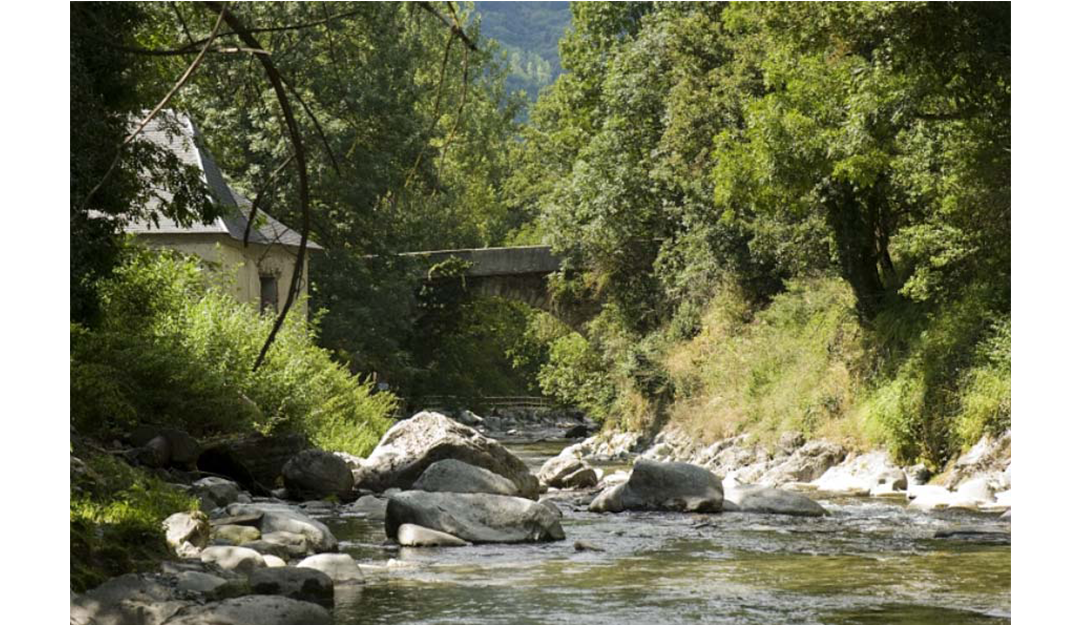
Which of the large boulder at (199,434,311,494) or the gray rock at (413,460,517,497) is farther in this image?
the large boulder at (199,434,311,494)

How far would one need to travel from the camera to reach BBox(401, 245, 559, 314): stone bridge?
38062 millimetres

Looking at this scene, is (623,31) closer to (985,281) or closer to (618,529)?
(985,281)

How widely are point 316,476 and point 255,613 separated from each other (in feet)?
29.7

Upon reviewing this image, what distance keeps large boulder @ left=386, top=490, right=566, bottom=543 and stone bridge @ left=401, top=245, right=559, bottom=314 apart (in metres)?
23.1

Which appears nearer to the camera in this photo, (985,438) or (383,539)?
(383,539)

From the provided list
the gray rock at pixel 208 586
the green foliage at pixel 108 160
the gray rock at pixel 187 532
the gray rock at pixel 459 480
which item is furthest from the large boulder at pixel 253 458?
the gray rock at pixel 208 586

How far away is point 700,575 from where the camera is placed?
11.5 m

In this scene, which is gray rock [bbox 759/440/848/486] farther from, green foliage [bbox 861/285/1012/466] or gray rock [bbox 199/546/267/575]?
gray rock [bbox 199/546/267/575]

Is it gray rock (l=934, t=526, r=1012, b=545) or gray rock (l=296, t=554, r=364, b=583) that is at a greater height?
gray rock (l=934, t=526, r=1012, b=545)

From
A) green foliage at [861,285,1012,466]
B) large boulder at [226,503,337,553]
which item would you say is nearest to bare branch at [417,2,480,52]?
large boulder at [226,503,337,553]

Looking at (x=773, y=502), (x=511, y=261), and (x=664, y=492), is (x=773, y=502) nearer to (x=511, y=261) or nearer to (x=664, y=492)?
(x=664, y=492)
